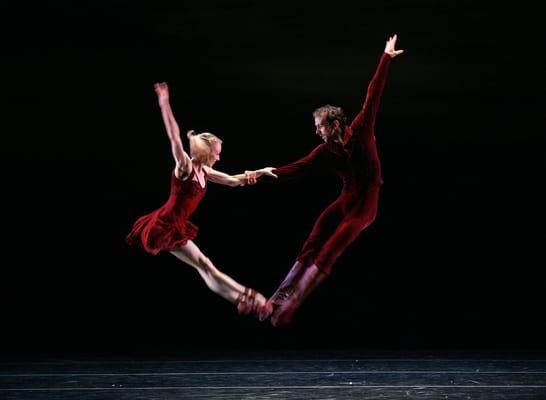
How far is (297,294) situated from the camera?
4227 mm

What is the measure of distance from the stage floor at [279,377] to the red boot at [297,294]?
5.08ft

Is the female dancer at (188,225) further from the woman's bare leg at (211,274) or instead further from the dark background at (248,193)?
the dark background at (248,193)

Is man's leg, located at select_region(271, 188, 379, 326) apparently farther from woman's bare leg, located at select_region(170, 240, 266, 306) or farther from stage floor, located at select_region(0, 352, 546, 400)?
stage floor, located at select_region(0, 352, 546, 400)

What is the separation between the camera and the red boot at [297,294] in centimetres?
420

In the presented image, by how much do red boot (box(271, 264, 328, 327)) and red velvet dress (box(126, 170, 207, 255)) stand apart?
0.50 meters

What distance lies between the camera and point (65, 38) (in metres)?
7.23

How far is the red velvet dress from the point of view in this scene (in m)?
4.24

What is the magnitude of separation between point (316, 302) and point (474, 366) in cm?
141

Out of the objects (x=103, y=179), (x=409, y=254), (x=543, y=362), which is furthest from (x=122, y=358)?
(x=543, y=362)

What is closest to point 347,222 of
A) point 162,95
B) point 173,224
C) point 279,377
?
point 173,224

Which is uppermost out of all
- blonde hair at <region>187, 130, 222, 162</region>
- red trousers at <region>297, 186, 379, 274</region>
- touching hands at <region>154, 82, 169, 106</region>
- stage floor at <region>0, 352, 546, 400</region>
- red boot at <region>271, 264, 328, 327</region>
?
touching hands at <region>154, 82, 169, 106</region>

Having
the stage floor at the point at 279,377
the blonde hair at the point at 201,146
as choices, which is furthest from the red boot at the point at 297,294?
the stage floor at the point at 279,377

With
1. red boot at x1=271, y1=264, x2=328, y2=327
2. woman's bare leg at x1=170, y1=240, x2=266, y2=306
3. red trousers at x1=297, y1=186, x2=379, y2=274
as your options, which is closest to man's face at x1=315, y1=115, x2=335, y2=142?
red trousers at x1=297, y1=186, x2=379, y2=274

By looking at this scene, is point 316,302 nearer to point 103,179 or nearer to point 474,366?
point 474,366
